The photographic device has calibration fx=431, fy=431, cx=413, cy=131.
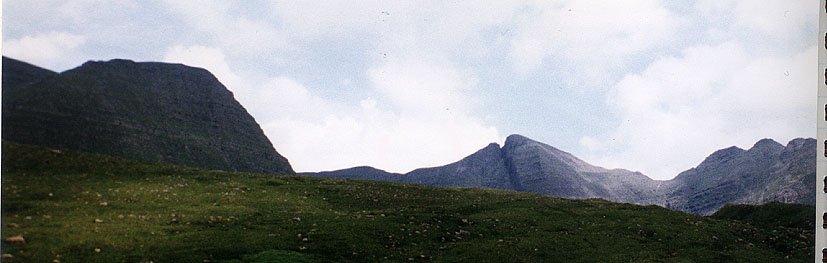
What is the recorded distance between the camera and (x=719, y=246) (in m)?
27.9

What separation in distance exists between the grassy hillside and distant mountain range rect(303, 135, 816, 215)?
7577cm

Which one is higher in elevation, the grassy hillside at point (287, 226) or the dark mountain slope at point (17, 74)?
the dark mountain slope at point (17, 74)

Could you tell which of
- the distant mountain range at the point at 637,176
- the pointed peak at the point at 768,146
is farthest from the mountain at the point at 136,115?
the pointed peak at the point at 768,146

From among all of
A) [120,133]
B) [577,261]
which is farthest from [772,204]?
[120,133]

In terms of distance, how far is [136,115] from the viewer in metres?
37.3

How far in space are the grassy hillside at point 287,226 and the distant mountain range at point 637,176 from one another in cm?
7577

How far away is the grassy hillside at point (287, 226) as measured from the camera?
18422 millimetres

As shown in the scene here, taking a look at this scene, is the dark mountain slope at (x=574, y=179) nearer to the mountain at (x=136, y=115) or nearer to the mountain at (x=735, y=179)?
the mountain at (x=735, y=179)

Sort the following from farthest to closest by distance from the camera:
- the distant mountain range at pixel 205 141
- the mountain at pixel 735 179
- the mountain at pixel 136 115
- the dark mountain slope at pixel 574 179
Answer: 1. the mountain at pixel 735 179
2. the dark mountain slope at pixel 574 179
3. the distant mountain range at pixel 205 141
4. the mountain at pixel 136 115

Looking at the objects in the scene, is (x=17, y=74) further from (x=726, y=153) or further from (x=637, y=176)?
(x=726, y=153)

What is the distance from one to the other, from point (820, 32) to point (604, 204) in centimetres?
2475

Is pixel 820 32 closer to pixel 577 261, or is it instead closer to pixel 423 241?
pixel 577 261

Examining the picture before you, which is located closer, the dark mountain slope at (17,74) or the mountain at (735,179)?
the dark mountain slope at (17,74)

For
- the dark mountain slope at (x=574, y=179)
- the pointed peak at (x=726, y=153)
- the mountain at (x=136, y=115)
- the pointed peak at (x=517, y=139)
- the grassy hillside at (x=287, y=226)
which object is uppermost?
the pointed peak at (x=726, y=153)
